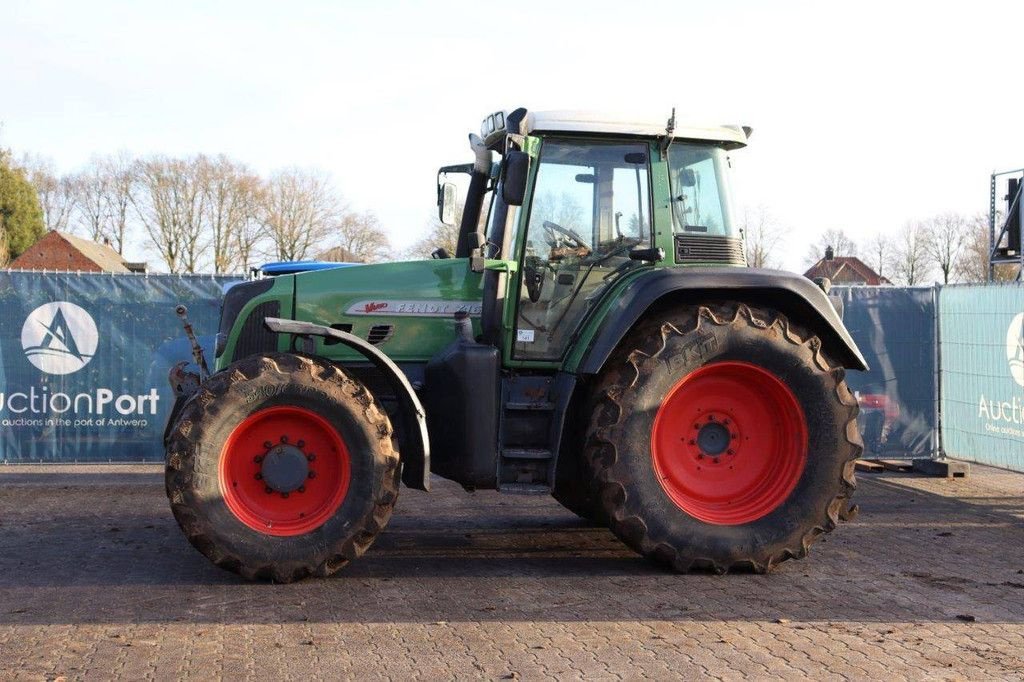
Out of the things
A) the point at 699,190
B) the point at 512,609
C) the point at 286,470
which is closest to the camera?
the point at 512,609

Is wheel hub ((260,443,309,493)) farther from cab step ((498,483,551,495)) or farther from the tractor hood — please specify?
cab step ((498,483,551,495))

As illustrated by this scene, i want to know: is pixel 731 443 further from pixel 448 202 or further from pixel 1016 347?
pixel 1016 347

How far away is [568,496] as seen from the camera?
28.6 ft

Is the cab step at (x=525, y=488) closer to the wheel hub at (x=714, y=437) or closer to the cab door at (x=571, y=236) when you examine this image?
the cab door at (x=571, y=236)

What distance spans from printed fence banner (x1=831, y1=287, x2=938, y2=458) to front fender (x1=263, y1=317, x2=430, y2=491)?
24.1ft

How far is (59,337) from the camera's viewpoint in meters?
12.9

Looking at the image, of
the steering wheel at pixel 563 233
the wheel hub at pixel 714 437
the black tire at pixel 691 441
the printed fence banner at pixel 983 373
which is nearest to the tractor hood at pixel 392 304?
the steering wheel at pixel 563 233

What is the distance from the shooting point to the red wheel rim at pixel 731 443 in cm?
736

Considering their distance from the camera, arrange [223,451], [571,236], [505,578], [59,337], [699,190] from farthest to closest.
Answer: [59,337] → [699,190] → [571,236] → [505,578] → [223,451]

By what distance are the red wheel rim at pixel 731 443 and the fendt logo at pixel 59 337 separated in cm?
798

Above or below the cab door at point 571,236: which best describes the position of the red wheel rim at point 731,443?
below

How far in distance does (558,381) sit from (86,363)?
7.43 metres

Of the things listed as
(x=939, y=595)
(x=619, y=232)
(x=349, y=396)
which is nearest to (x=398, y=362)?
(x=349, y=396)

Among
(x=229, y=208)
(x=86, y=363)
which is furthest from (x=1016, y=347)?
(x=229, y=208)
